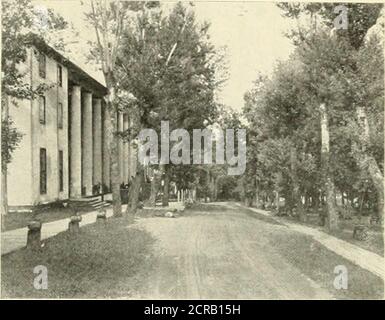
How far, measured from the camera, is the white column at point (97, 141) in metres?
34.5

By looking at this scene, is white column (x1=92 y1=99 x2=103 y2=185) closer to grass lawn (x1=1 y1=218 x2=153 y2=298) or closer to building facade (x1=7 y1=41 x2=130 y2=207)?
building facade (x1=7 y1=41 x2=130 y2=207)

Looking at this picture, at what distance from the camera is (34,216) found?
17.2m

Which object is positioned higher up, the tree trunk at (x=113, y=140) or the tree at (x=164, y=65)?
the tree at (x=164, y=65)

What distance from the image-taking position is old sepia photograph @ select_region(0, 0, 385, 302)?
35.2ft

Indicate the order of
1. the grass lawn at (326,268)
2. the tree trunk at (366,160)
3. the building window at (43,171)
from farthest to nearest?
the building window at (43,171)
the tree trunk at (366,160)
the grass lawn at (326,268)

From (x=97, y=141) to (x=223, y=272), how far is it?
25367 mm

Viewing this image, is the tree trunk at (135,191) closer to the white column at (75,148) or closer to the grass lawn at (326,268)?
the white column at (75,148)

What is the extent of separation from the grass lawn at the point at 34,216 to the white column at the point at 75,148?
2.91 meters

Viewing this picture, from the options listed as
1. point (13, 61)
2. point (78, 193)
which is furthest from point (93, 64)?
point (78, 193)

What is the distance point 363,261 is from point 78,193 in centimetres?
1777

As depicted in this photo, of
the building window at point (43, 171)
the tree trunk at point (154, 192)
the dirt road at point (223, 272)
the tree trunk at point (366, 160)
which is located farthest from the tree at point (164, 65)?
the dirt road at point (223, 272)

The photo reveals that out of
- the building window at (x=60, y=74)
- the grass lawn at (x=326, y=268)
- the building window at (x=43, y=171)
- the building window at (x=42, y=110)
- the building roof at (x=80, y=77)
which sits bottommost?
the grass lawn at (x=326, y=268)

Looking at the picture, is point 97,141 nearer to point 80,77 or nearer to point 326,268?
point 80,77
